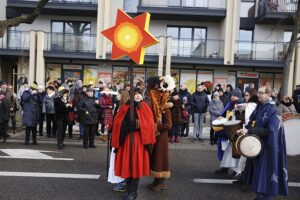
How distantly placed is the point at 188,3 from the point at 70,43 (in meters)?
7.77

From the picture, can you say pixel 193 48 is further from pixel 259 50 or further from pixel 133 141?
pixel 133 141

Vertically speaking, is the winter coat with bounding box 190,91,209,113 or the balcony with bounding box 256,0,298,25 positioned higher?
the balcony with bounding box 256,0,298,25

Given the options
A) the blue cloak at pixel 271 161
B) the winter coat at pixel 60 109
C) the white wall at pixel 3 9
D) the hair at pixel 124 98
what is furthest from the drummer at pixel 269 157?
the white wall at pixel 3 9

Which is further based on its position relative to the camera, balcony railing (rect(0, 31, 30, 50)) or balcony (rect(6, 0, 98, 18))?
balcony (rect(6, 0, 98, 18))

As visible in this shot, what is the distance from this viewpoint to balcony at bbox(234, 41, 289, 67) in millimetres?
22594

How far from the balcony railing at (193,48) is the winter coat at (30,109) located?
42.3 ft

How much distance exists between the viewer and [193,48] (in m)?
22.7

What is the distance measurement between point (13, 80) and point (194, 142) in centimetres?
1651

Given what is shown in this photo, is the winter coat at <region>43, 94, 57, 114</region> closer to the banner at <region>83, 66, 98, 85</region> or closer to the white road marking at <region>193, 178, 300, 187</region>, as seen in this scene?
the white road marking at <region>193, 178, 300, 187</region>

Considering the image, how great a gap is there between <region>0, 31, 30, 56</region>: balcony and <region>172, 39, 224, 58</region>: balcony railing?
29.9ft

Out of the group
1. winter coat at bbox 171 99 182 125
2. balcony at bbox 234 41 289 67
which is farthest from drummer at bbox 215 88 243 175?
balcony at bbox 234 41 289 67

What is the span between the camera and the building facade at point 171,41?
73.5 ft

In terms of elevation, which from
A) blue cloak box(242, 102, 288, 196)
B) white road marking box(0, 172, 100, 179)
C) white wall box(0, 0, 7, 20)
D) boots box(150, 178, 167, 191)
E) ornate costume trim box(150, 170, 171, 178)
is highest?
white wall box(0, 0, 7, 20)

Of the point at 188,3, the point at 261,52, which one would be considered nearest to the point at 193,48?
the point at 188,3
